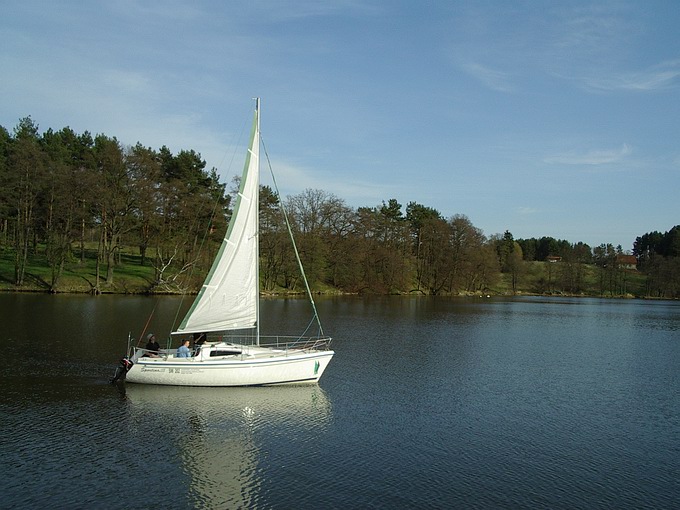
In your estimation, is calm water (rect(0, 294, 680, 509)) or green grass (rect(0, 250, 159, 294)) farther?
green grass (rect(0, 250, 159, 294))

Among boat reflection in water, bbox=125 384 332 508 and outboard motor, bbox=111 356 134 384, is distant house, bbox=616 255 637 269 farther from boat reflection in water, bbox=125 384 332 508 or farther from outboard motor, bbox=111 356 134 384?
outboard motor, bbox=111 356 134 384

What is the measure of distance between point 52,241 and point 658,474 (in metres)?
68.4

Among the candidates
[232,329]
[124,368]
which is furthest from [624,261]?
[124,368]

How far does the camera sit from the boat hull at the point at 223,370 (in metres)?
25.5

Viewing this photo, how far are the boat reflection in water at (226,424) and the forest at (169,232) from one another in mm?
17564

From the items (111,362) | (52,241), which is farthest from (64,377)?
(52,241)

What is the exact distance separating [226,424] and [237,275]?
8592 millimetres

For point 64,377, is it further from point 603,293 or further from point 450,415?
point 603,293

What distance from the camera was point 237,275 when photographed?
27438 millimetres

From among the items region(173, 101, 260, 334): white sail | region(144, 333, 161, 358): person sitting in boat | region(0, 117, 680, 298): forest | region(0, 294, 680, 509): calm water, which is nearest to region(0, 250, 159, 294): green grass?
region(0, 117, 680, 298): forest

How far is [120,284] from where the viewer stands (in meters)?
73.2

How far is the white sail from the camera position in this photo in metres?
26.9

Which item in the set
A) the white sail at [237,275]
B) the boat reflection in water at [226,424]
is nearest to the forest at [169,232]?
the white sail at [237,275]

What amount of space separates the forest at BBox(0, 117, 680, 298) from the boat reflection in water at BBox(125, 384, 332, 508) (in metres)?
17.6
